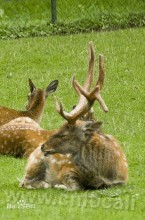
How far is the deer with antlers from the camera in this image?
28.4ft

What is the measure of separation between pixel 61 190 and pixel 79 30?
1482 centimetres

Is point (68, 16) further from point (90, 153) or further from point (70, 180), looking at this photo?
point (70, 180)

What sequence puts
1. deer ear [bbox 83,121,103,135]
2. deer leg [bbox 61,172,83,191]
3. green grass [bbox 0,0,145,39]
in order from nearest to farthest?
deer leg [bbox 61,172,83,191], deer ear [bbox 83,121,103,135], green grass [bbox 0,0,145,39]

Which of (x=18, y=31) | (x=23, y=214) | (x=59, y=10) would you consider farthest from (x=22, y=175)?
(x=59, y=10)

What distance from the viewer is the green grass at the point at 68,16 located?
23.0 meters

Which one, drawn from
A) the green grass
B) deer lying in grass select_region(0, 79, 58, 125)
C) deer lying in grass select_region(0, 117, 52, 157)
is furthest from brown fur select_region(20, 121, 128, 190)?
the green grass

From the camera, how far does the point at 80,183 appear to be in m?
8.64

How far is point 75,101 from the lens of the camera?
15.9 meters

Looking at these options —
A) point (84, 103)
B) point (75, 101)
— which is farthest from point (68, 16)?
point (84, 103)

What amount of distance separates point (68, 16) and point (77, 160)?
15.8 m

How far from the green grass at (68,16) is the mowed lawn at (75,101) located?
107 centimetres

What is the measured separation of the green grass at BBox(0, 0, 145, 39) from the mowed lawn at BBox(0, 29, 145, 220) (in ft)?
3.51

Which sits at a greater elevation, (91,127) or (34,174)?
(91,127)

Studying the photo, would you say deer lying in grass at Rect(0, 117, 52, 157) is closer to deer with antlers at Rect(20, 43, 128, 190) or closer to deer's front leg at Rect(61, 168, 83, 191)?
deer with antlers at Rect(20, 43, 128, 190)
